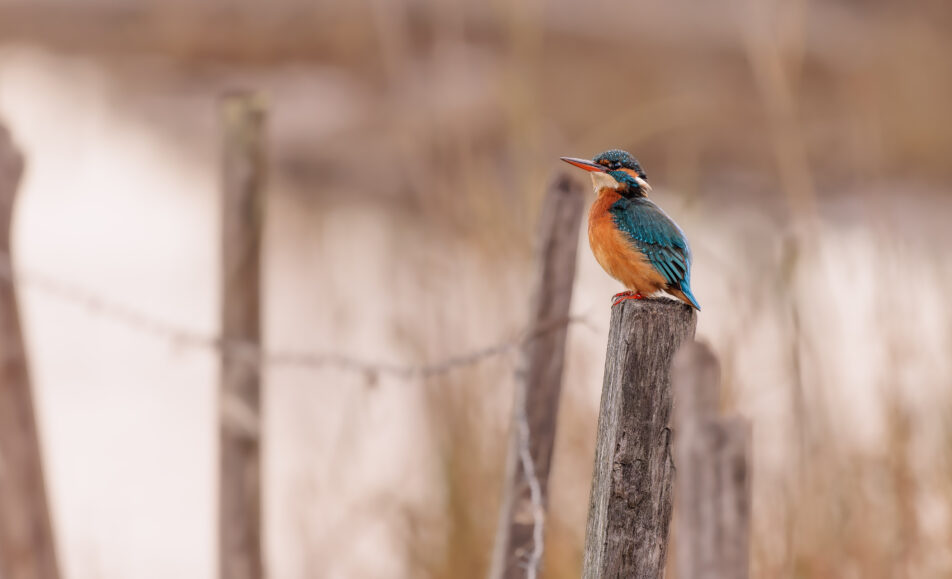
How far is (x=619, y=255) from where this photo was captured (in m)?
0.87

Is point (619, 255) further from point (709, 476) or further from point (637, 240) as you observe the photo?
point (709, 476)

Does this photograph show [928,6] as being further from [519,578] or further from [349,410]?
[519,578]

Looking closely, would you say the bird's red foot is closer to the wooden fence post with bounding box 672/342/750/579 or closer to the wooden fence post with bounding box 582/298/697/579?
the wooden fence post with bounding box 582/298/697/579

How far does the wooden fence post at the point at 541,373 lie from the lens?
A: 1217 millimetres

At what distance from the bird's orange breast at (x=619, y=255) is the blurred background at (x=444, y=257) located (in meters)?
0.62

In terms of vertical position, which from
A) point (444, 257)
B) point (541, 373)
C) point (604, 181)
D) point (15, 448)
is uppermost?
point (444, 257)

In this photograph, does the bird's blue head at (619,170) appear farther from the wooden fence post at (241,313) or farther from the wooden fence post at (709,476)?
the wooden fence post at (241,313)

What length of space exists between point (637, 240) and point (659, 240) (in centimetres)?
2

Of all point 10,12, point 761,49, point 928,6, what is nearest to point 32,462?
point 761,49

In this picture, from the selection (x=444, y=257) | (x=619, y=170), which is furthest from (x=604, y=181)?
(x=444, y=257)

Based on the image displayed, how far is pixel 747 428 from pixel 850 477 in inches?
59.8

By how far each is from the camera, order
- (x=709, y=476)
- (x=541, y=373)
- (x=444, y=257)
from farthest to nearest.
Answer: (x=444, y=257) → (x=541, y=373) → (x=709, y=476)

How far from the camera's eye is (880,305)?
82.6 inches

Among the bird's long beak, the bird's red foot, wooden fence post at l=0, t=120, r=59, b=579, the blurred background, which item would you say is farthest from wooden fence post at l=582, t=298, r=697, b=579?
wooden fence post at l=0, t=120, r=59, b=579
